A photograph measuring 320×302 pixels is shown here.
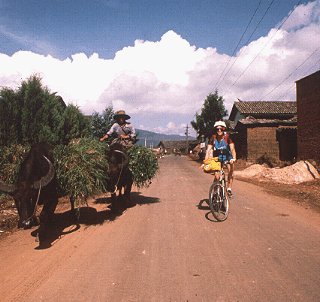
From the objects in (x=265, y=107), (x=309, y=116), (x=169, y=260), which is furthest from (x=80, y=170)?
(x=265, y=107)

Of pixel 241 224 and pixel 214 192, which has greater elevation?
pixel 214 192

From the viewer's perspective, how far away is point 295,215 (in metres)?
7.48

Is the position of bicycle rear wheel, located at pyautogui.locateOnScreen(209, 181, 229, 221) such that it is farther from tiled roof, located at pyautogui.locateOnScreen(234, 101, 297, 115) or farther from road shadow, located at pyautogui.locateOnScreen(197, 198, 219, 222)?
tiled roof, located at pyautogui.locateOnScreen(234, 101, 297, 115)

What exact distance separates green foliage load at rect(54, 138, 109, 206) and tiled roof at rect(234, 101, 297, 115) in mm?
40353

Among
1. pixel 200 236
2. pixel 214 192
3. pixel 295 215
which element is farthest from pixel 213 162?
pixel 295 215

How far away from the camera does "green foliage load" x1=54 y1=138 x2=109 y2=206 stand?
5.82 meters

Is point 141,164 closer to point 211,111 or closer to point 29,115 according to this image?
point 29,115

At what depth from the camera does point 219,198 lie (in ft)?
22.2

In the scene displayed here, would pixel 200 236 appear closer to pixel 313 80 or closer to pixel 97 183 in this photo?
pixel 97 183

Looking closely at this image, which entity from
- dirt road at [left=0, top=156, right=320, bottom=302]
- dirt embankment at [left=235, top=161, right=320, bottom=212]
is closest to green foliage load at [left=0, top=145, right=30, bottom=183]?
dirt road at [left=0, top=156, right=320, bottom=302]

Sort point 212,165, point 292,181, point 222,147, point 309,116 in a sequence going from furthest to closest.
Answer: point 309,116
point 292,181
point 222,147
point 212,165

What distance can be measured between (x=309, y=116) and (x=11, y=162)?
17.8 metres

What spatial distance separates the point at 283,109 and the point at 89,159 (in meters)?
43.1

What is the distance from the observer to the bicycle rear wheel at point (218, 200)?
6773 mm
